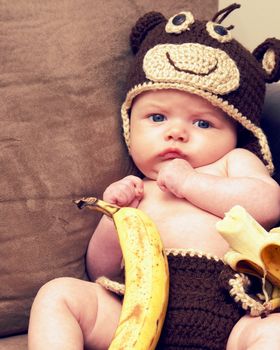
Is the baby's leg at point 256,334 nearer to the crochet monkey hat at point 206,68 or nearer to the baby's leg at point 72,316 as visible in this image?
the baby's leg at point 72,316

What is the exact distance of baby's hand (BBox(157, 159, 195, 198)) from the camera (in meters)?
1.16

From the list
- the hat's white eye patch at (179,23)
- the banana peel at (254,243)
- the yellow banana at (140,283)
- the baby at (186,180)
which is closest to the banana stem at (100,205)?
the yellow banana at (140,283)

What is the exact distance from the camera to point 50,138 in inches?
47.6

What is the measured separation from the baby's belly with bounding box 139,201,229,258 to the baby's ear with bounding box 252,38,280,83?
12.7 inches

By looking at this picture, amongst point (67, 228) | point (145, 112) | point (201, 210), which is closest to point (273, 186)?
point (201, 210)

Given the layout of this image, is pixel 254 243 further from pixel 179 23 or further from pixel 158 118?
pixel 179 23

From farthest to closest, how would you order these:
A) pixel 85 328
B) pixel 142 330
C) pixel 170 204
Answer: pixel 170 204
pixel 85 328
pixel 142 330

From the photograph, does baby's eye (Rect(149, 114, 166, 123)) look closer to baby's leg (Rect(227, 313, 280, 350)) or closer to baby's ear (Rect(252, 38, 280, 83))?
baby's ear (Rect(252, 38, 280, 83))

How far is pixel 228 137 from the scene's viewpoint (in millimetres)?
1233

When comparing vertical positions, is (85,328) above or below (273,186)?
below

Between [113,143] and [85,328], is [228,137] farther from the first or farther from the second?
[85,328]

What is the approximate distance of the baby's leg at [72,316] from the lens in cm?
99

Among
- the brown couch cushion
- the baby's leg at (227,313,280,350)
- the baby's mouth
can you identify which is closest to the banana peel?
the baby's leg at (227,313,280,350)

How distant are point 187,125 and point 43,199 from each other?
31cm
